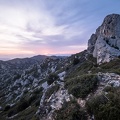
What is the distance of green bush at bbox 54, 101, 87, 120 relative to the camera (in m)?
16.4

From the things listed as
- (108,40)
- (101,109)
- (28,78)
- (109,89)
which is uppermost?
(108,40)

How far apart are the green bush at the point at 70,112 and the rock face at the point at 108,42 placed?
29.9 metres

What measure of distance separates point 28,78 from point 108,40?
5659cm

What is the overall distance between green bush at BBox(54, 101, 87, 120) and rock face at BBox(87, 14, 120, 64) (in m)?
29.9

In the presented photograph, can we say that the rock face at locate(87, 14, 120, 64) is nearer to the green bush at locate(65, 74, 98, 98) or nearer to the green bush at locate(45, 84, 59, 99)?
Result: the green bush at locate(45, 84, 59, 99)

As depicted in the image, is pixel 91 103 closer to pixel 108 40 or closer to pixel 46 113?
pixel 46 113

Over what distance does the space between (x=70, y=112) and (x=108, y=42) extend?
45.9 metres

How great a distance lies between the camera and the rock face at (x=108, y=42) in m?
49.0

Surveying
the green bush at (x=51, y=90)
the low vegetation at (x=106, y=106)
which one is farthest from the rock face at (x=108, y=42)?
the low vegetation at (x=106, y=106)

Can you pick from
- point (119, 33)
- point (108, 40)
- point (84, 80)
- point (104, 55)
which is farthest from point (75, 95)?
point (119, 33)

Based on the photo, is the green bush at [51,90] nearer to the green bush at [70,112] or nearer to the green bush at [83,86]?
the green bush at [83,86]

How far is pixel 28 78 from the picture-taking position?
101 metres

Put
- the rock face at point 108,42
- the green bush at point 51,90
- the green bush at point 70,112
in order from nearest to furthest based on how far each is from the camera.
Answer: the green bush at point 70,112 → the green bush at point 51,90 → the rock face at point 108,42

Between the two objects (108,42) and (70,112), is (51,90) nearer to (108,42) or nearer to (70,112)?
(70,112)
